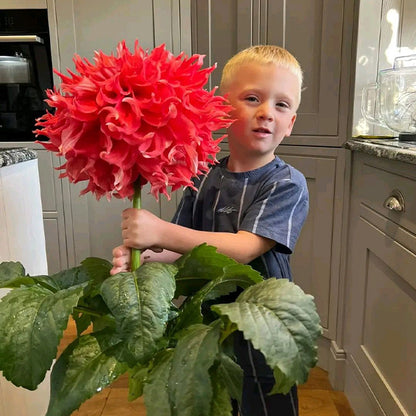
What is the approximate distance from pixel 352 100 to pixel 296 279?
73cm

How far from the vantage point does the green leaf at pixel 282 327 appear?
0.40 metres

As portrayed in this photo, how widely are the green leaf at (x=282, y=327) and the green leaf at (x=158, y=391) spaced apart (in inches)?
3.4

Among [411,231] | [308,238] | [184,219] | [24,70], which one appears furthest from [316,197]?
[24,70]

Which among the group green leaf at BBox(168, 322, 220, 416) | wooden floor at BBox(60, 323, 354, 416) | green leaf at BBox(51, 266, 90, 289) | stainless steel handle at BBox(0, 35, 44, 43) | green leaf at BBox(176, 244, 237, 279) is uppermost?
stainless steel handle at BBox(0, 35, 44, 43)

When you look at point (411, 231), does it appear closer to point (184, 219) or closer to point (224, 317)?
point (184, 219)

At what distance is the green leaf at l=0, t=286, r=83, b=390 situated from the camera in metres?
0.44

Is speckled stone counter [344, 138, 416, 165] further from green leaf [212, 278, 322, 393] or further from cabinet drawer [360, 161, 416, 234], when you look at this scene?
green leaf [212, 278, 322, 393]

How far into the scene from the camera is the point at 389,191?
1.21 meters

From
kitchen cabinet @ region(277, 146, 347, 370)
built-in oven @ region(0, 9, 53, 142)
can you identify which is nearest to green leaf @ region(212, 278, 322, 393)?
kitchen cabinet @ region(277, 146, 347, 370)

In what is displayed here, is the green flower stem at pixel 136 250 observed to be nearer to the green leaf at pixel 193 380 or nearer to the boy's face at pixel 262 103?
the green leaf at pixel 193 380

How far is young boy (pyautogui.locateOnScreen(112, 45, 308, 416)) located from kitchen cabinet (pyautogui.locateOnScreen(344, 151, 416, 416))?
41cm

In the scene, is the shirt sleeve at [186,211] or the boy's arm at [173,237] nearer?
the boy's arm at [173,237]

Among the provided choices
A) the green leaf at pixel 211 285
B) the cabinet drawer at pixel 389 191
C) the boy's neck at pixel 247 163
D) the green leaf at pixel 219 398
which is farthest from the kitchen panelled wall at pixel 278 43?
the green leaf at pixel 219 398

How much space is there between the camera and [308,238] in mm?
1749
